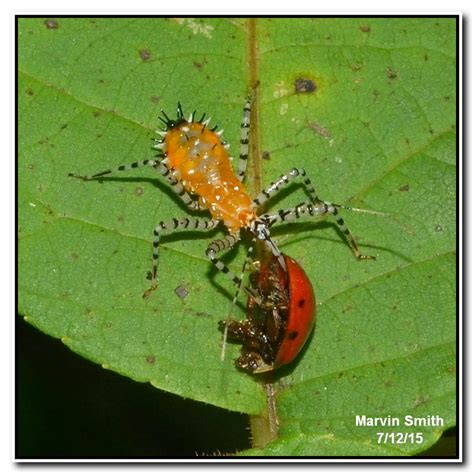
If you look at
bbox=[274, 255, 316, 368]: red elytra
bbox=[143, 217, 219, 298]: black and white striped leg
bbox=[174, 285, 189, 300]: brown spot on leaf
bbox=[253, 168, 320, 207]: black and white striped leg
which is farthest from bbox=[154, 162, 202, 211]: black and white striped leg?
bbox=[274, 255, 316, 368]: red elytra

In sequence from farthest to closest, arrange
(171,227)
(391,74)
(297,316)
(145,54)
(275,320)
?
(391,74) → (145,54) → (171,227) → (275,320) → (297,316)

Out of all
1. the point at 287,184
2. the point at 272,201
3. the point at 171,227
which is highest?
the point at 287,184

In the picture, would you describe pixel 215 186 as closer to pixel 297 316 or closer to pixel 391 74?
pixel 297 316

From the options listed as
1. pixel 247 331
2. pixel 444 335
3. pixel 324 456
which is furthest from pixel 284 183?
pixel 324 456

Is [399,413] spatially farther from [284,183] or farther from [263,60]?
[263,60]

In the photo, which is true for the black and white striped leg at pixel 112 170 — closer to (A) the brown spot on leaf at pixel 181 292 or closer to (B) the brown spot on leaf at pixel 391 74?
(A) the brown spot on leaf at pixel 181 292

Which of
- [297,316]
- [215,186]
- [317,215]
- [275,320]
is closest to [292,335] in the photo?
[297,316]

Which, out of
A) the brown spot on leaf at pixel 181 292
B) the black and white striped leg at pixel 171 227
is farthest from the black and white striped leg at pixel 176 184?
the brown spot on leaf at pixel 181 292
